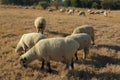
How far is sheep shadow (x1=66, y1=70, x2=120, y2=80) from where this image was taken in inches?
487

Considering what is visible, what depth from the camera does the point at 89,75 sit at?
1270 centimetres

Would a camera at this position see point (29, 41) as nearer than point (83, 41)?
No

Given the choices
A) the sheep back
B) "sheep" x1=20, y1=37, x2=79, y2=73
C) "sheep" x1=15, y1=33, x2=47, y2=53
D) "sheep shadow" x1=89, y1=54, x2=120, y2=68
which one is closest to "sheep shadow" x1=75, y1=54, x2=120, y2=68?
"sheep shadow" x1=89, y1=54, x2=120, y2=68

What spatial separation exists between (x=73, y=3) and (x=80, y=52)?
204ft

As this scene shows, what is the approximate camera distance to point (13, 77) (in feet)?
40.9

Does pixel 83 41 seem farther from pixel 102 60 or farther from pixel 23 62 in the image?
pixel 23 62

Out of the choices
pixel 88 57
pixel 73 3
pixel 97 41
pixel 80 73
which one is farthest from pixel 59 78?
pixel 73 3

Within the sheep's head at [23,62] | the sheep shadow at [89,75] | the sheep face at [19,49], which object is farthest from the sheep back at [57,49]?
the sheep face at [19,49]

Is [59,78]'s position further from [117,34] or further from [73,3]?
[73,3]

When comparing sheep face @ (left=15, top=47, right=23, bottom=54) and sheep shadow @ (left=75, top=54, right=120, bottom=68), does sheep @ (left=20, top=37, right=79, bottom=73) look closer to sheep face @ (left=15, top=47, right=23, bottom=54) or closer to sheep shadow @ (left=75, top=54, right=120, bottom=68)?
sheep shadow @ (left=75, top=54, right=120, bottom=68)

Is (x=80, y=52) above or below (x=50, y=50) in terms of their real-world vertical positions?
below

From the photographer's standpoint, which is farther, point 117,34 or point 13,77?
point 117,34

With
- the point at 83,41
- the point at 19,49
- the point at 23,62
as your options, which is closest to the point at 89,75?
the point at 83,41

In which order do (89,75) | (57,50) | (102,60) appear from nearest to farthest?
1. (57,50)
2. (89,75)
3. (102,60)
